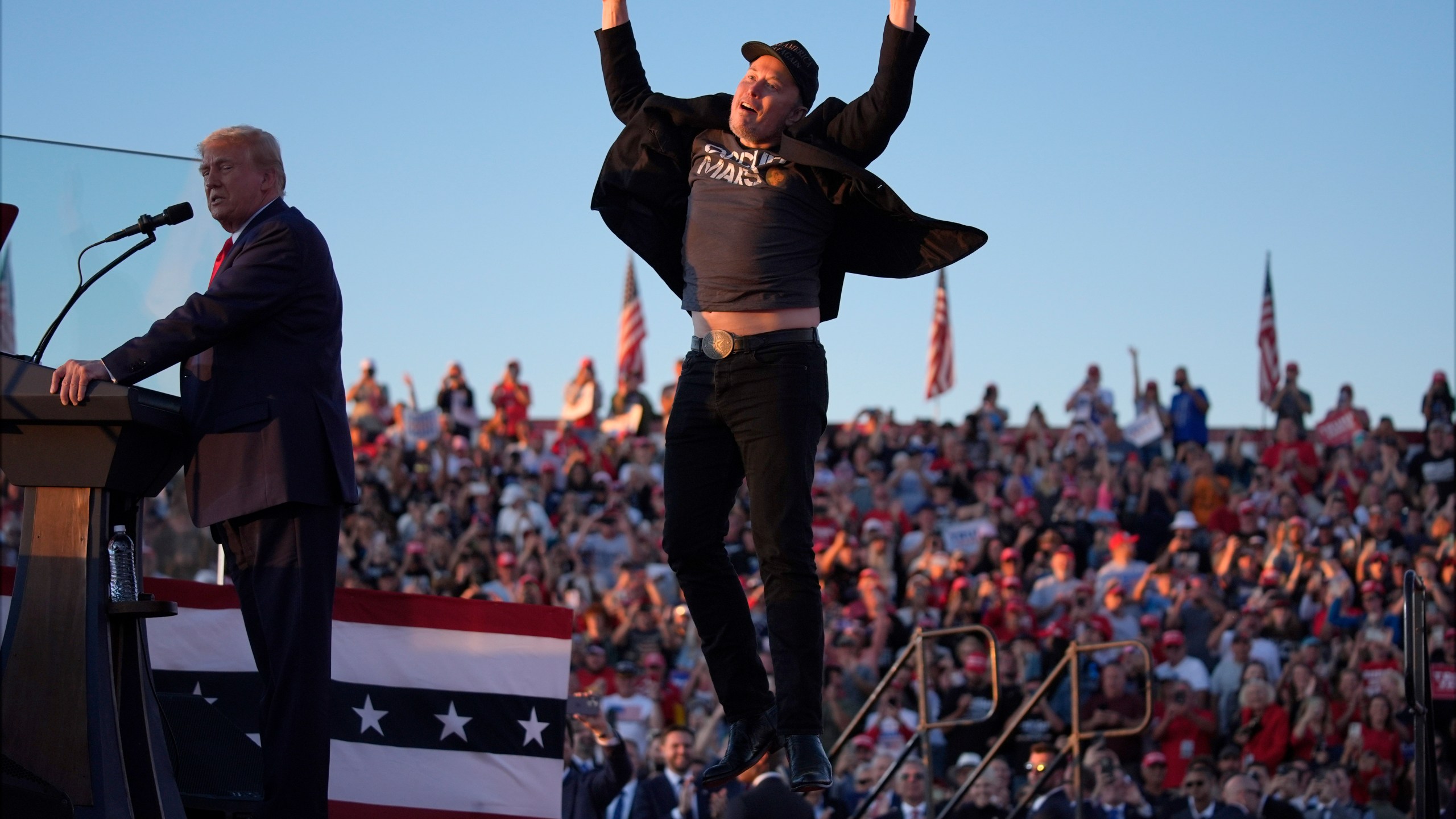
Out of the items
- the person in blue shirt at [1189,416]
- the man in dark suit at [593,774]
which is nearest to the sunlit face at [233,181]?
the man in dark suit at [593,774]

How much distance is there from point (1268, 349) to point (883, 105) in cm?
1841

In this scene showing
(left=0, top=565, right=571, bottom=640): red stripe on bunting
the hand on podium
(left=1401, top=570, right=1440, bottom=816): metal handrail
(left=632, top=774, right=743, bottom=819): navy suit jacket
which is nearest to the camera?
the hand on podium

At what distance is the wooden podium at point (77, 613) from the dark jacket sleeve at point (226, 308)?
94 millimetres

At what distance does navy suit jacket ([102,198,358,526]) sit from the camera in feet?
13.3

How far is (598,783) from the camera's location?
786 cm

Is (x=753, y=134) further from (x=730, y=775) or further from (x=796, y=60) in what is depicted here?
(x=730, y=775)

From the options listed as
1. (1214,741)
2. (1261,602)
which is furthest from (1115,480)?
→ (1214,741)

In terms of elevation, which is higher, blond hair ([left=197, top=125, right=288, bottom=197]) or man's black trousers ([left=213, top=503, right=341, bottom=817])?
blond hair ([left=197, top=125, right=288, bottom=197])

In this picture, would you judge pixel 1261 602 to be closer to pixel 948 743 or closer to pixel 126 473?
pixel 948 743

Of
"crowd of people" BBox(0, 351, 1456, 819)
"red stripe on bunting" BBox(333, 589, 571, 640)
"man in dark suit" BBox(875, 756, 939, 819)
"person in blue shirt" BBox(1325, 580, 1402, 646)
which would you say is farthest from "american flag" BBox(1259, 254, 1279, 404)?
"red stripe on bunting" BBox(333, 589, 571, 640)

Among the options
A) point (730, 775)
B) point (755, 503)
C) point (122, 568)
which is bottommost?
point (730, 775)

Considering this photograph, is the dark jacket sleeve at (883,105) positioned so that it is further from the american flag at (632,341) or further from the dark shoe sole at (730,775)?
the american flag at (632,341)

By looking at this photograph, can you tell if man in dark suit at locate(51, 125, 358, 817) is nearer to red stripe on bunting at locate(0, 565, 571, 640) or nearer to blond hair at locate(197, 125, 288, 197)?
blond hair at locate(197, 125, 288, 197)

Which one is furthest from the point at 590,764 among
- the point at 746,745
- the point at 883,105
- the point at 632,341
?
the point at 632,341
